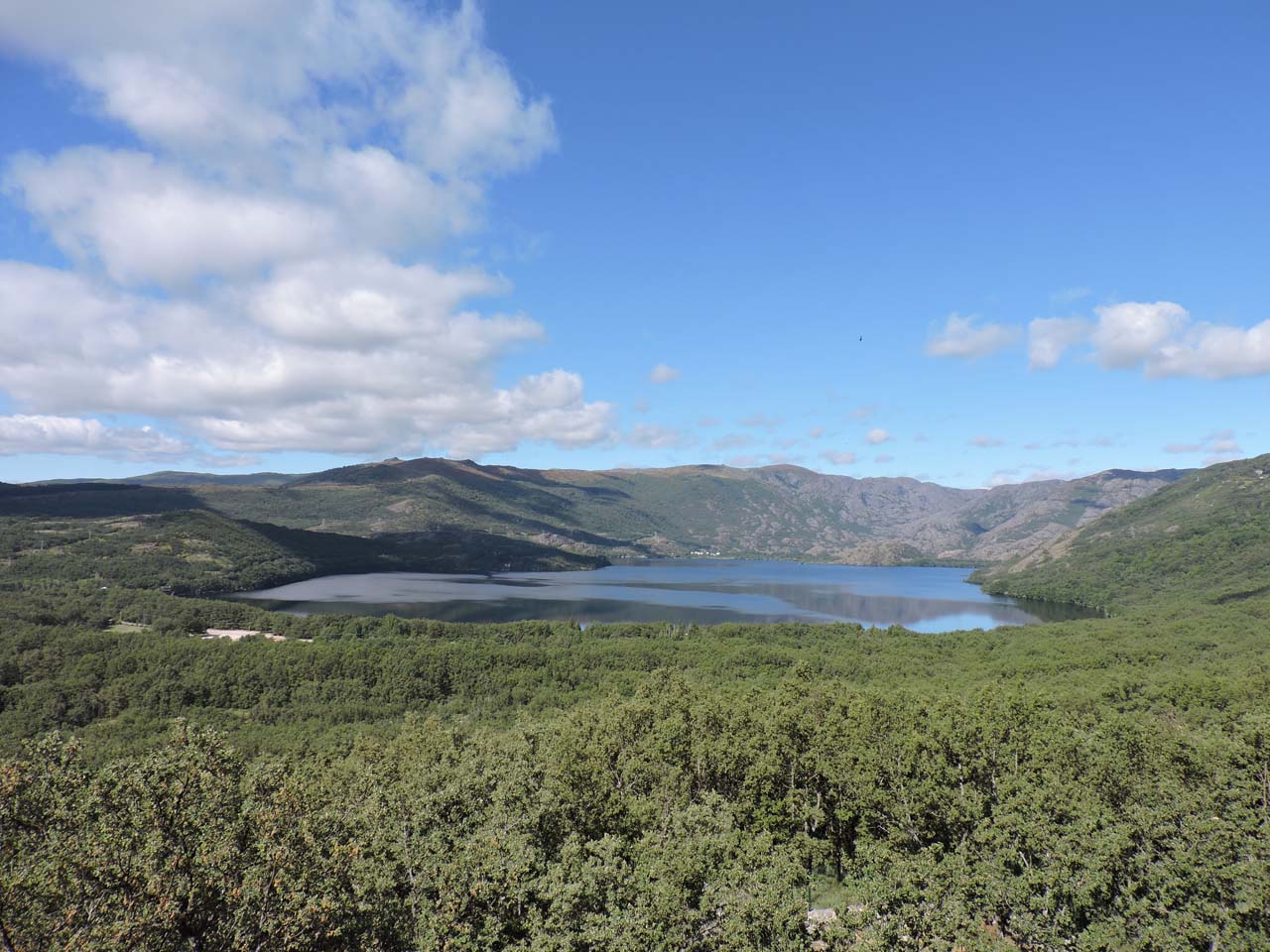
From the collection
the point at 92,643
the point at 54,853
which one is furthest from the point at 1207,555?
the point at 92,643

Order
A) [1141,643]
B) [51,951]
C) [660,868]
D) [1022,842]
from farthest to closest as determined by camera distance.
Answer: [1141,643] < [1022,842] < [660,868] < [51,951]

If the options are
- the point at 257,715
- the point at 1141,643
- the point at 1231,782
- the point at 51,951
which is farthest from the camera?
the point at 1141,643

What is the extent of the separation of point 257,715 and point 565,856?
85.5m

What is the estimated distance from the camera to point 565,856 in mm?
20984

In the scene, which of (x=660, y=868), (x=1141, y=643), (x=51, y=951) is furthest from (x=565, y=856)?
(x=1141, y=643)

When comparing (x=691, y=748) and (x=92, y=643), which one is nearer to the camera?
(x=691, y=748)

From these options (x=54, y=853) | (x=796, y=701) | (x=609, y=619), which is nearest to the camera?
(x=54, y=853)

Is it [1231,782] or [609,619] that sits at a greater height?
[1231,782]

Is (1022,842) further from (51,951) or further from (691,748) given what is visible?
(51,951)

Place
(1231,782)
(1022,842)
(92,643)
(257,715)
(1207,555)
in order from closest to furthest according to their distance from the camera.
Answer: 1. (1022,842)
2. (1231,782)
3. (257,715)
4. (92,643)
5. (1207,555)

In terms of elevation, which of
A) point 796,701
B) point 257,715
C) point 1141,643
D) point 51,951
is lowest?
point 257,715

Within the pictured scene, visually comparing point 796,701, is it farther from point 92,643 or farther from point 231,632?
point 231,632

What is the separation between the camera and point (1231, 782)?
3288cm

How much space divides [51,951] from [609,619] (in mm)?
153755
